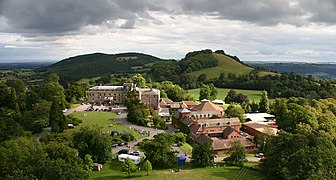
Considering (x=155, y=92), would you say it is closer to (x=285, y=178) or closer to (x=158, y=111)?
(x=158, y=111)

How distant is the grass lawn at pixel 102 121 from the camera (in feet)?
188

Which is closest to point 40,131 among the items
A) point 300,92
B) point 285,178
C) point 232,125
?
point 232,125

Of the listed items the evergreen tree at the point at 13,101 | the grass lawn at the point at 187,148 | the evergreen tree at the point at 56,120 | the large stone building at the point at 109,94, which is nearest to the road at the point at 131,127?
the grass lawn at the point at 187,148

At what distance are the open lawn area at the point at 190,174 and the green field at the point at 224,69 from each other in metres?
95.4

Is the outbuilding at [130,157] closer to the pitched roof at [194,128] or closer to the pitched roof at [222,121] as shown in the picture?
the pitched roof at [194,128]

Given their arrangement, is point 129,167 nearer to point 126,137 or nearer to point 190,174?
point 190,174

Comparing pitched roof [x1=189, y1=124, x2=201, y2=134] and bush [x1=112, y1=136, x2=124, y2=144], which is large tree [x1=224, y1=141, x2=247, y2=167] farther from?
bush [x1=112, y1=136, x2=124, y2=144]

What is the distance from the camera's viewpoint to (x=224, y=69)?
489 feet

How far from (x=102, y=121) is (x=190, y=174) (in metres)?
27.4

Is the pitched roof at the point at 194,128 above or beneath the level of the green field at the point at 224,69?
beneath

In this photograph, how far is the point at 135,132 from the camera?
5794 centimetres

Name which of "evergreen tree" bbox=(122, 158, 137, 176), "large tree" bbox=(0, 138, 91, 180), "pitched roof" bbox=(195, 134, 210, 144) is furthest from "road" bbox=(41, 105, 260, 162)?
"large tree" bbox=(0, 138, 91, 180)

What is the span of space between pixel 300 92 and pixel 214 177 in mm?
69689

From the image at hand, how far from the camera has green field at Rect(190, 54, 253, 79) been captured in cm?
14124
